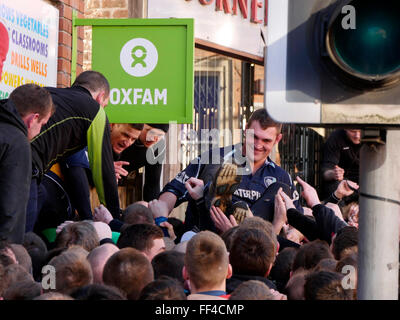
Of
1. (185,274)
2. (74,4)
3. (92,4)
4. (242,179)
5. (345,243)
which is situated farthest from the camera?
(92,4)

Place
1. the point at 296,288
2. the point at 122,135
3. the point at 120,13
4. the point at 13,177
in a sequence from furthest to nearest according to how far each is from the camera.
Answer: the point at 120,13 < the point at 122,135 < the point at 13,177 < the point at 296,288

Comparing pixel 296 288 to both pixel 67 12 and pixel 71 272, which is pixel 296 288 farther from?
pixel 67 12

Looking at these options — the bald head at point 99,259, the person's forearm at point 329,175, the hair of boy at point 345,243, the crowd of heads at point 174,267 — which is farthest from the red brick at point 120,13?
the bald head at point 99,259

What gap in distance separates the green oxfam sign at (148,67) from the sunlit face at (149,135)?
2.23 feet

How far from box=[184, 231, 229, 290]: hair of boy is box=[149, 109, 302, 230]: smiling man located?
7.70 feet

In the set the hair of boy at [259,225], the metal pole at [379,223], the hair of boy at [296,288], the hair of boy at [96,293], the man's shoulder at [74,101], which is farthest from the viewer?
the man's shoulder at [74,101]

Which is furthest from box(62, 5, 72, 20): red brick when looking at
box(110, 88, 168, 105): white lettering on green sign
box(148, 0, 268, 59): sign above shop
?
box(148, 0, 268, 59): sign above shop

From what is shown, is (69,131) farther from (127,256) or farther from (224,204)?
(127,256)

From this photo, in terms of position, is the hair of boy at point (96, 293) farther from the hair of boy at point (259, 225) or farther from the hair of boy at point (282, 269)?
the hair of boy at point (282, 269)

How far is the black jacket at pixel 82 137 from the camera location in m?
5.92

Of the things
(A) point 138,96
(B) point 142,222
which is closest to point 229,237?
(B) point 142,222

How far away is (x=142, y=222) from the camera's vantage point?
543 cm

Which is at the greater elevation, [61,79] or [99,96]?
[61,79]

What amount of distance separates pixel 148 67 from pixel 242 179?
1707 millimetres
